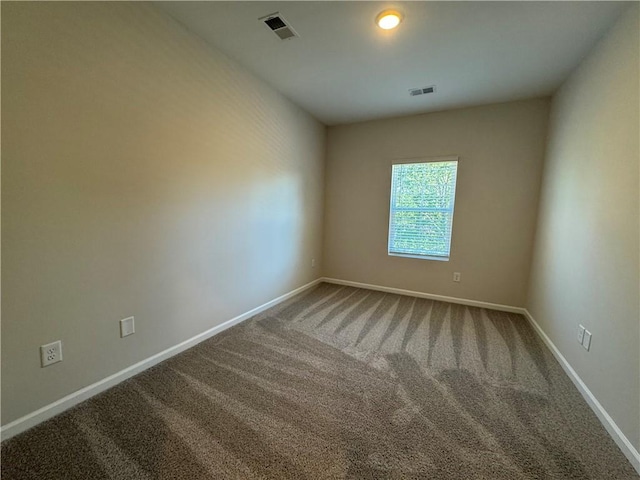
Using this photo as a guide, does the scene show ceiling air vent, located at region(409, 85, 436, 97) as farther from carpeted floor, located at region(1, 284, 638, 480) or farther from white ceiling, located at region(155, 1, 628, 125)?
carpeted floor, located at region(1, 284, 638, 480)

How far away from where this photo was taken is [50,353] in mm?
1428

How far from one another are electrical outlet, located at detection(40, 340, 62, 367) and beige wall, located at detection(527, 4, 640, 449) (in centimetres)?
304

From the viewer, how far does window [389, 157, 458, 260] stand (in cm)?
344

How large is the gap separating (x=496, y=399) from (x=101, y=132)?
9.73ft

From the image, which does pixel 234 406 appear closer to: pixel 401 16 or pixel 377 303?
pixel 377 303

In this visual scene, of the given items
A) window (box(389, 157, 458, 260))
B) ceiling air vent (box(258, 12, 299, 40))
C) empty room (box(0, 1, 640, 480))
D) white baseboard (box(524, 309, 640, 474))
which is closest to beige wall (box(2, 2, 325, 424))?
empty room (box(0, 1, 640, 480))

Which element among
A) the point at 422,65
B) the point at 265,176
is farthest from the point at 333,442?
the point at 422,65

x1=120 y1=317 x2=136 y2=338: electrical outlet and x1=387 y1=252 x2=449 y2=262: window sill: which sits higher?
x1=387 y1=252 x2=449 y2=262: window sill

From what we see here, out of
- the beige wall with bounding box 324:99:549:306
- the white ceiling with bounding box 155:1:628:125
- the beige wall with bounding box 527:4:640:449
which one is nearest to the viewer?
the beige wall with bounding box 527:4:640:449

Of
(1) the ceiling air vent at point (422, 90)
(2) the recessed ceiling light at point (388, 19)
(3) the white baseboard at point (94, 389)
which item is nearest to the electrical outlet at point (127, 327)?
(3) the white baseboard at point (94, 389)

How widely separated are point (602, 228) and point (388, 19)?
201cm

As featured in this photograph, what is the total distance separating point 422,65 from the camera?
2.35m

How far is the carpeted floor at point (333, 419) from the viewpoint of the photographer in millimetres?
1187

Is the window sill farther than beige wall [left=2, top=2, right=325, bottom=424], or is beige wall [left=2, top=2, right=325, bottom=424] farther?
the window sill
